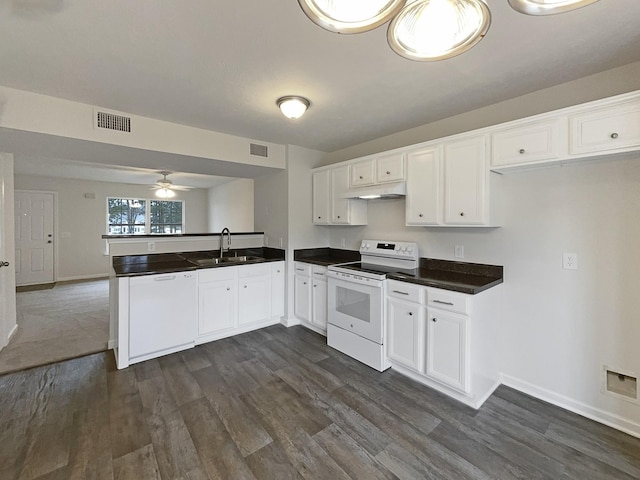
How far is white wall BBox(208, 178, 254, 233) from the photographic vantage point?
6.72 m

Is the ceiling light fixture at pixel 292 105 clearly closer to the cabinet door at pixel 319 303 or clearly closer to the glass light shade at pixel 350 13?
the glass light shade at pixel 350 13

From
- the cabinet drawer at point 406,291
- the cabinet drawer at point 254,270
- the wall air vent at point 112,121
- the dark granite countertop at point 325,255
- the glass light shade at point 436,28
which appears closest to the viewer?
the glass light shade at point 436,28

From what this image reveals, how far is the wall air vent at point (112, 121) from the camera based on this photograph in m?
2.62

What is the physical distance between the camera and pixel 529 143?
84.0 inches

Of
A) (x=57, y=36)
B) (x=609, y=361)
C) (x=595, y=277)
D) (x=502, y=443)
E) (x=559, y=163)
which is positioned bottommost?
(x=502, y=443)

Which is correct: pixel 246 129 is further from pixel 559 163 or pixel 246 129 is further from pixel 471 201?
pixel 559 163

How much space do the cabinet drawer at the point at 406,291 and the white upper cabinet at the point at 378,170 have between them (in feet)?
3.51

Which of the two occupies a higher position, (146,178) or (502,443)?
(146,178)

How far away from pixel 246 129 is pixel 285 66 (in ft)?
4.57

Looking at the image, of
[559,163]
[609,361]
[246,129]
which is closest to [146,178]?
[246,129]

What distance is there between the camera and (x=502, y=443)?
6.19 ft

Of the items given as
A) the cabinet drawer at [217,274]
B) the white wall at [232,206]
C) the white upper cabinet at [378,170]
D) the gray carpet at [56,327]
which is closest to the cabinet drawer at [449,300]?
the white upper cabinet at [378,170]

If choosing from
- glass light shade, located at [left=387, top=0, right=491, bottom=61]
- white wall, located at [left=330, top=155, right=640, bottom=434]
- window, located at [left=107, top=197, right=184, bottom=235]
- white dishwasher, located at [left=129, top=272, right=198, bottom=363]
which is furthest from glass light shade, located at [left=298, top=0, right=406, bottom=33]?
window, located at [left=107, top=197, right=184, bottom=235]

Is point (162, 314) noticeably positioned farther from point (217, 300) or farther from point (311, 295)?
point (311, 295)
